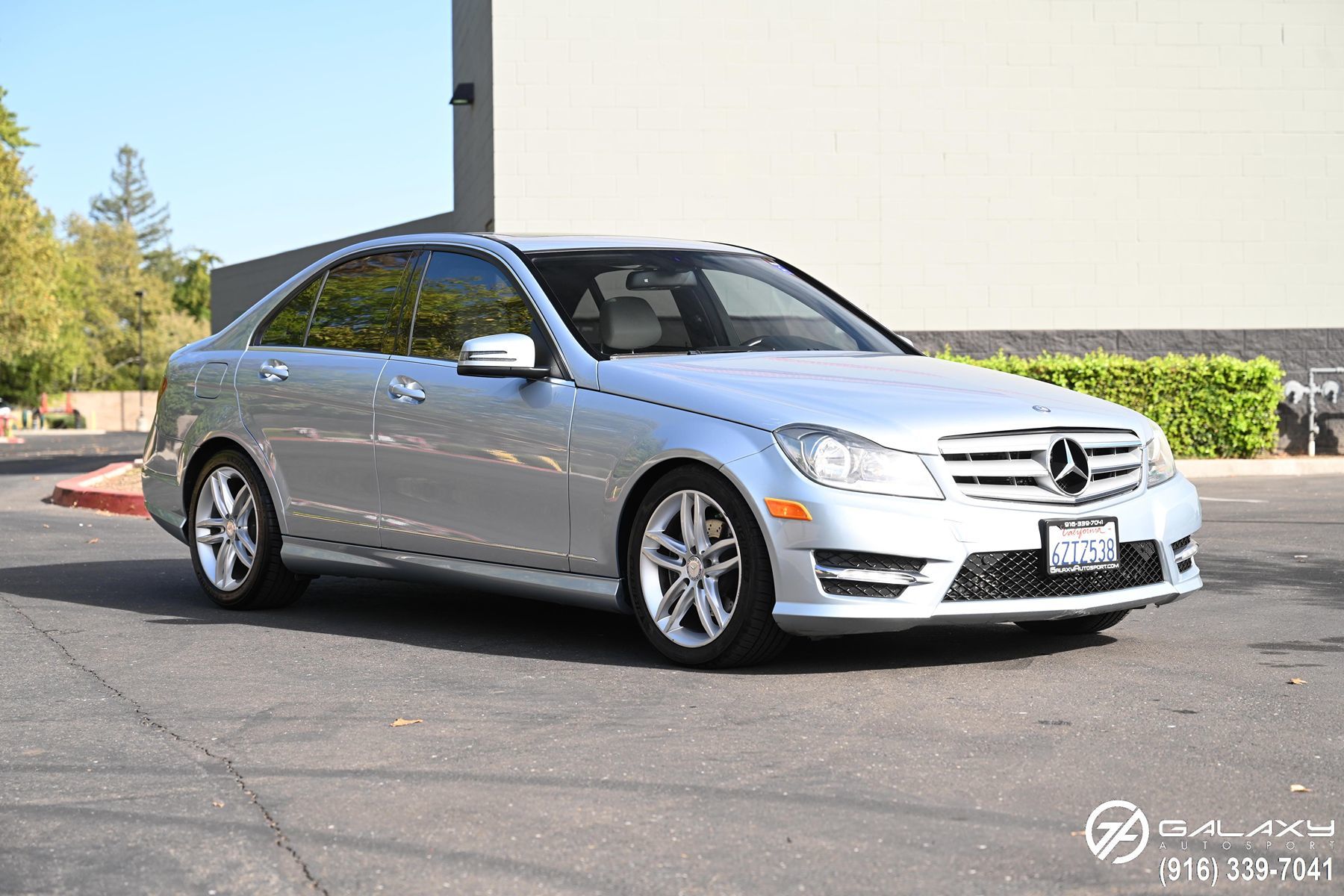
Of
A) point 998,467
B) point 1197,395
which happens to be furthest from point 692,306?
point 1197,395

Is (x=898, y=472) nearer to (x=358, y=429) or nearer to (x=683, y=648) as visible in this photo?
(x=683, y=648)

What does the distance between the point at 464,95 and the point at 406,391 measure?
16.5m

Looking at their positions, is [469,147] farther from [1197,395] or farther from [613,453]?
[613,453]

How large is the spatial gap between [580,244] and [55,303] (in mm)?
47767

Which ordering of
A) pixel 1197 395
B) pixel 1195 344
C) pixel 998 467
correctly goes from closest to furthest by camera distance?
pixel 998 467
pixel 1197 395
pixel 1195 344

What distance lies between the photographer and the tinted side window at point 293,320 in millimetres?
8141

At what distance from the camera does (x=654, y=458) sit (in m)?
6.22

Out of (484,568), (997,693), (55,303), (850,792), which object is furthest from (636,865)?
(55,303)

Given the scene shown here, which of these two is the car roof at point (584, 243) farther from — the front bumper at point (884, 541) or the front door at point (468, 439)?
the front bumper at point (884, 541)

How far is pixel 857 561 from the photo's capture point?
5.79 m

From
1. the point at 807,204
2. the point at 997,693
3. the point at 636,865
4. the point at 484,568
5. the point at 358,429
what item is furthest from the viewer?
the point at 807,204

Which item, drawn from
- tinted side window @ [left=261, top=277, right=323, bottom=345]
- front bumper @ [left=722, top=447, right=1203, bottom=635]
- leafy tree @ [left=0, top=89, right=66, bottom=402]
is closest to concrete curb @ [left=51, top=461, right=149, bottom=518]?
tinted side window @ [left=261, top=277, right=323, bottom=345]

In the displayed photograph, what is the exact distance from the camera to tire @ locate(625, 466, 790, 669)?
234 inches

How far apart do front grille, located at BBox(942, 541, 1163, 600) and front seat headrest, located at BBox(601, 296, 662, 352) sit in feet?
5.69
